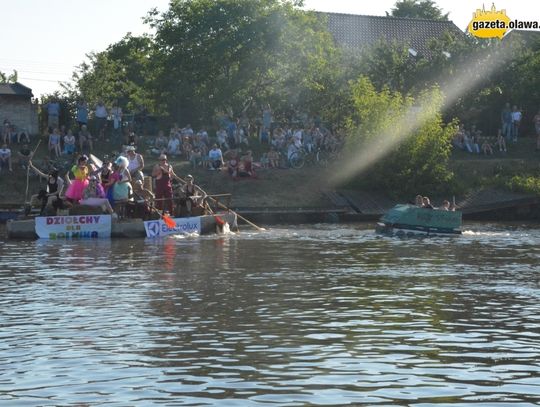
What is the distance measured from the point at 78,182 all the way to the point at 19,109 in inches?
786

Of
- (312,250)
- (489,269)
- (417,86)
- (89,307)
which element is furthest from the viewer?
(417,86)

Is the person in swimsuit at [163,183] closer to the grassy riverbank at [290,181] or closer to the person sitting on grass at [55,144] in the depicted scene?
the grassy riverbank at [290,181]

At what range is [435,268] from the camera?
92.5 ft

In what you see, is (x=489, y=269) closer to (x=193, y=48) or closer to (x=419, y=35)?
(x=193, y=48)

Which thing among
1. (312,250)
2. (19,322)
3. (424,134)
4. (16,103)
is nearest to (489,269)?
(312,250)

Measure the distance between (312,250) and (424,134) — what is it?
68.2 ft

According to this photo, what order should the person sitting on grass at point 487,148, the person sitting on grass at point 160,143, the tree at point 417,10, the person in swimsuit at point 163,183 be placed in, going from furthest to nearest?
the tree at point 417,10 → the person sitting on grass at point 487,148 → the person sitting on grass at point 160,143 → the person in swimsuit at point 163,183

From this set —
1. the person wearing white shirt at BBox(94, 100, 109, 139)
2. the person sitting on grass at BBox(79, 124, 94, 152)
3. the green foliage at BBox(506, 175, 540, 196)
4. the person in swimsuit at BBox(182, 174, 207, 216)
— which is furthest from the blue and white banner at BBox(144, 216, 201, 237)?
the green foliage at BBox(506, 175, 540, 196)

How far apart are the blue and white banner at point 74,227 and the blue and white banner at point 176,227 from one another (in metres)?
1.26

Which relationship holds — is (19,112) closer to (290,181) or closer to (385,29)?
(290,181)

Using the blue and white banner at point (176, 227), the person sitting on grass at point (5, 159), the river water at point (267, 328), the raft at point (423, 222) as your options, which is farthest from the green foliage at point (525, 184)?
the person sitting on grass at point (5, 159)

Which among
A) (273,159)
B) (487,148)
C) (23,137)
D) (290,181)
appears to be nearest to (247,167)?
(290,181)

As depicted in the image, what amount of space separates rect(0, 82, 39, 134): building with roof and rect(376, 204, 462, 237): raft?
71.5 feet

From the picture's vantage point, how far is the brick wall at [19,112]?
5419cm
